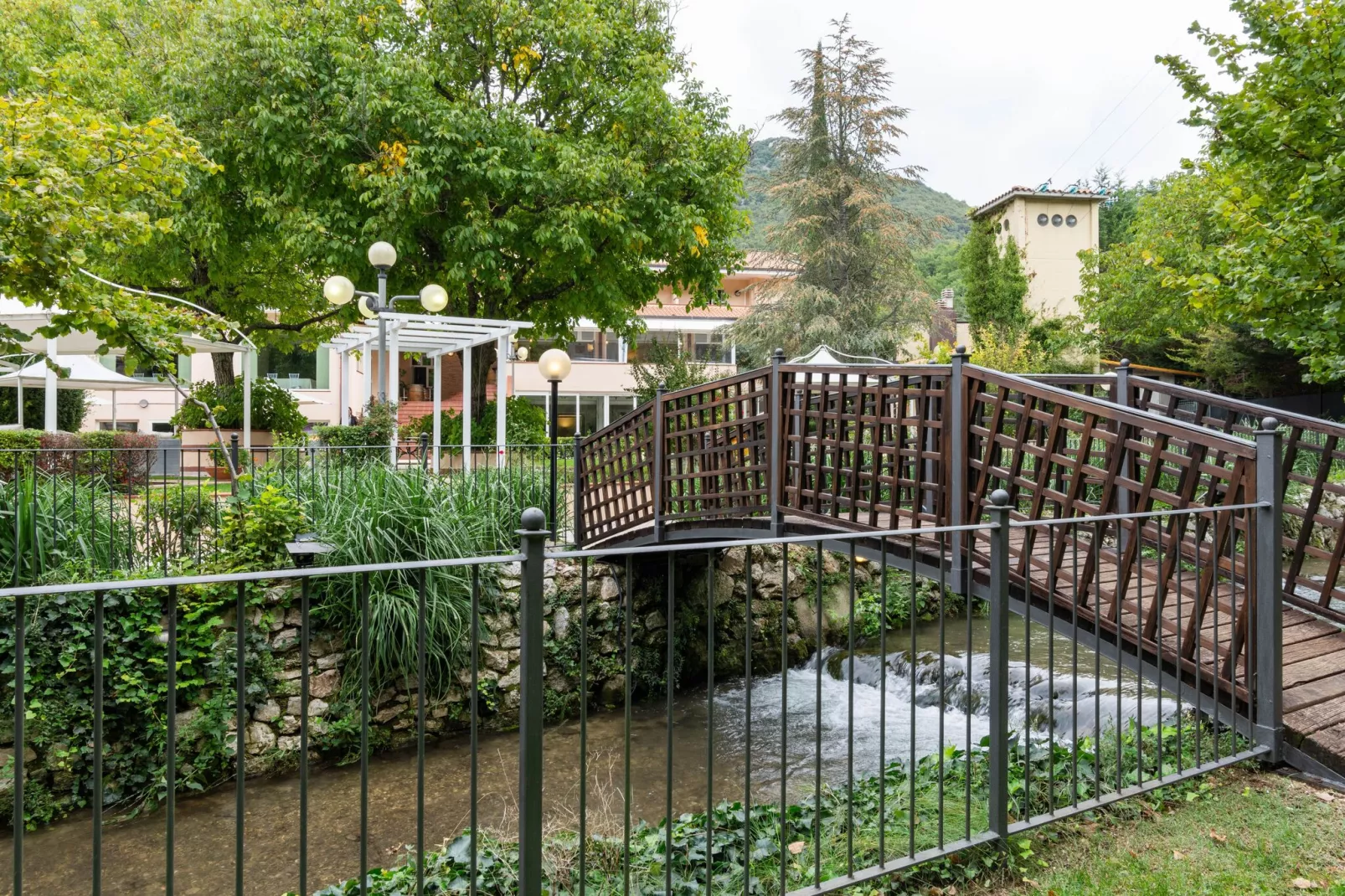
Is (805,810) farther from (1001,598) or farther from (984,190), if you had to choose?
(984,190)

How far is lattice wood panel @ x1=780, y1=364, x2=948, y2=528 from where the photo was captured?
226 inches

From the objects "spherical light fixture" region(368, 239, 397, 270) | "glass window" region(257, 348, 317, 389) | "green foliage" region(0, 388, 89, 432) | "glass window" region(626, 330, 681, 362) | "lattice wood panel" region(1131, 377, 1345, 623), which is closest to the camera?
"lattice wood panel" region(1131, 377, 1345, 623)

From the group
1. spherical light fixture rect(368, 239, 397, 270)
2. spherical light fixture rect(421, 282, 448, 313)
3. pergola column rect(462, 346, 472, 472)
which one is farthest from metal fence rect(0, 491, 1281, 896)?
pergola column rect(462, 346, 472, 472)

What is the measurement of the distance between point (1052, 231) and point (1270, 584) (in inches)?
Result: 1442

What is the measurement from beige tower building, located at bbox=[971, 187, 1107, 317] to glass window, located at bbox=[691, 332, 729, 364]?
1314 cm

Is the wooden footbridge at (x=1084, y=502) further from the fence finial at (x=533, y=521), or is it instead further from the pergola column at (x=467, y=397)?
the pergola column at (x=467, y=397)

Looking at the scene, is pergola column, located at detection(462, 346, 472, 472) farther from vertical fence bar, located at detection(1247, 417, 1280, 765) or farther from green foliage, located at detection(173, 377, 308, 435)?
vertical fence bar, located at detection(1247, 417, 1280, 765)

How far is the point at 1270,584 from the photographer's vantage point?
12.5 feet

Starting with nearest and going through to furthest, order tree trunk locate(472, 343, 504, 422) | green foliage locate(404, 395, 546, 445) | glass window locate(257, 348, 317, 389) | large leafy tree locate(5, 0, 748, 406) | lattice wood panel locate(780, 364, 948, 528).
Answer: lattice wood panel locate(780, 364, 948, 528), large leafy tree locate(5, 0, 748, 406), green foliage locate(404, 395, 546, 445), tree trunk locate(472, 343, 504, 422), glass window locate(257, 348, 317, 389)

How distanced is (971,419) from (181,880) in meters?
5.91

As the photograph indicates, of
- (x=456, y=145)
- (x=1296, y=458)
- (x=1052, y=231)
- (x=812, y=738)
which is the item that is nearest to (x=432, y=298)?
(x=456, y=145)

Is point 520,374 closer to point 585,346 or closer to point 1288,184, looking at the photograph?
point 585,346

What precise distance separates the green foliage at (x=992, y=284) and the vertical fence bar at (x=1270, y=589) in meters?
26.9

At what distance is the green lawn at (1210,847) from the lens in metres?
2.99
